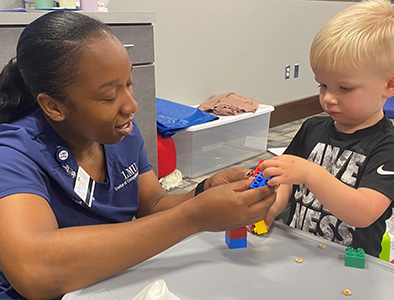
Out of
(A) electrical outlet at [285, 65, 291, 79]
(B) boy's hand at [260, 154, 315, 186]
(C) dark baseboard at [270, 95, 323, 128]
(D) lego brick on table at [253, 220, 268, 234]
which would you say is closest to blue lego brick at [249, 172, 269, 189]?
(B) boy's hand at [260, 154, 315, 186]

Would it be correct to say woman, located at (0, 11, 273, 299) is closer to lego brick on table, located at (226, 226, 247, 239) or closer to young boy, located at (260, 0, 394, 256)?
lego brick on table, located at (226, 226, 247, 239)

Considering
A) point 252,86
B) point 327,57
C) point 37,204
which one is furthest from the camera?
point 252,86

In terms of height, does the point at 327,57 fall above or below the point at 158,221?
above

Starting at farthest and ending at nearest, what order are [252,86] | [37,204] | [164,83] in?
[252,86]
[164,83]
[37,204]

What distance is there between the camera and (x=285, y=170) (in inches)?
28.6

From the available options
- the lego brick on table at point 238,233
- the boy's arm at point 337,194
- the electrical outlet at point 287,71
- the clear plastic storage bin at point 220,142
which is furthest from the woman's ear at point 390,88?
the electrical outlet at point 287,71

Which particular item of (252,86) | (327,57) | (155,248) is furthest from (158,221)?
(252,86)

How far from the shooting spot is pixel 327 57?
0.86m

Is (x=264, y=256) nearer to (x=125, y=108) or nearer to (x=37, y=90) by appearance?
(x=125, y=108)

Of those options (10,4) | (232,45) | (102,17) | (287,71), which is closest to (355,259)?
(102,17)

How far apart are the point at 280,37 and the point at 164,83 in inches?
54.3

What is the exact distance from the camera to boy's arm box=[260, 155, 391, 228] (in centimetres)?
75

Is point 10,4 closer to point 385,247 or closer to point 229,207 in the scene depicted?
point 229,207

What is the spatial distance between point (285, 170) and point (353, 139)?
0.93 ft
